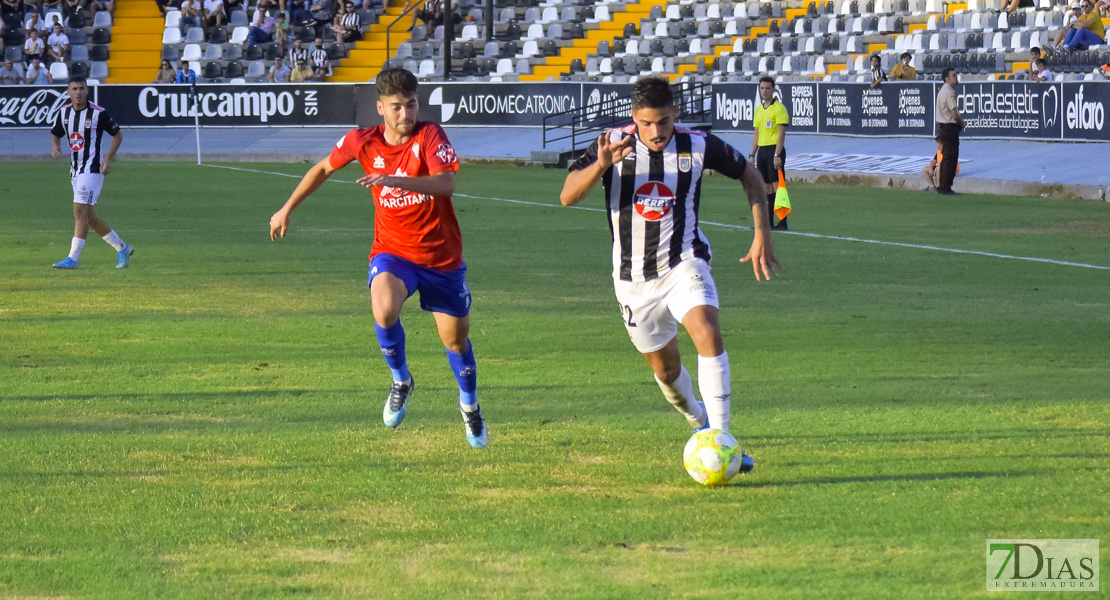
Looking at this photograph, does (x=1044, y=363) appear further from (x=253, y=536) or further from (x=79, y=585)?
(x=79, y=585)

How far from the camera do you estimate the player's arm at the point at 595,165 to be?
249 inches

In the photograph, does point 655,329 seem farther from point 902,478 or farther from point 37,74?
point 37,74

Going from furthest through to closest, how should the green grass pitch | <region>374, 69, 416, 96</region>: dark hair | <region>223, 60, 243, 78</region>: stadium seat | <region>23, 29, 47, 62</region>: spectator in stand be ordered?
<region>223, 60, 243, 78</region>: stadium seat, <region>23, 29, 47, 62</region>: spectator in stand, <region>374, 69, 416, 96</region>: dark hair, the green grass pitch

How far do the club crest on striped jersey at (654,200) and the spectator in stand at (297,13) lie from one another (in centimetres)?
3907

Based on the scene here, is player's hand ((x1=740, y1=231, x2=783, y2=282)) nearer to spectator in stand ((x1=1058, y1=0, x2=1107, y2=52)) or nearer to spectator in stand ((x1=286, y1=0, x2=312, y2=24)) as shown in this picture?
spectator in stand ((x1=1058, y1=0, x2=1107, y2=52))

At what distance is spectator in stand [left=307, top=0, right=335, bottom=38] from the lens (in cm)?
4416

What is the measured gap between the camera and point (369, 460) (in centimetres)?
718

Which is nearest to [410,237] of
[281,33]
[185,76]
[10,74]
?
[185,76]

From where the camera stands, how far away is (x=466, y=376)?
7.62 metres

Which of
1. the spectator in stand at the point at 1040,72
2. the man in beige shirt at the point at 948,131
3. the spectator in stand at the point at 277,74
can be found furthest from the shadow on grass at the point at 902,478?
the spectator in stand at the point at 277,74

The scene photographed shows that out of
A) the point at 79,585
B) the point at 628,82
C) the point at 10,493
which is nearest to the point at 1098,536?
the point at 79,585

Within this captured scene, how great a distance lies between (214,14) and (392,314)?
39365mm

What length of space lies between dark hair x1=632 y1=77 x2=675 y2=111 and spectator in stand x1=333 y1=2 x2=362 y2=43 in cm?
3788

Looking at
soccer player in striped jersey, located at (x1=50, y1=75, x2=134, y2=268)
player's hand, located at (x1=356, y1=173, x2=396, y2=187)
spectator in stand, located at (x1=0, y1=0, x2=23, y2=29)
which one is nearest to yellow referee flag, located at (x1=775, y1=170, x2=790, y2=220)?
soccer player in striped jersey, located at (x1=50, y1=75, x2=134, y2=268)
